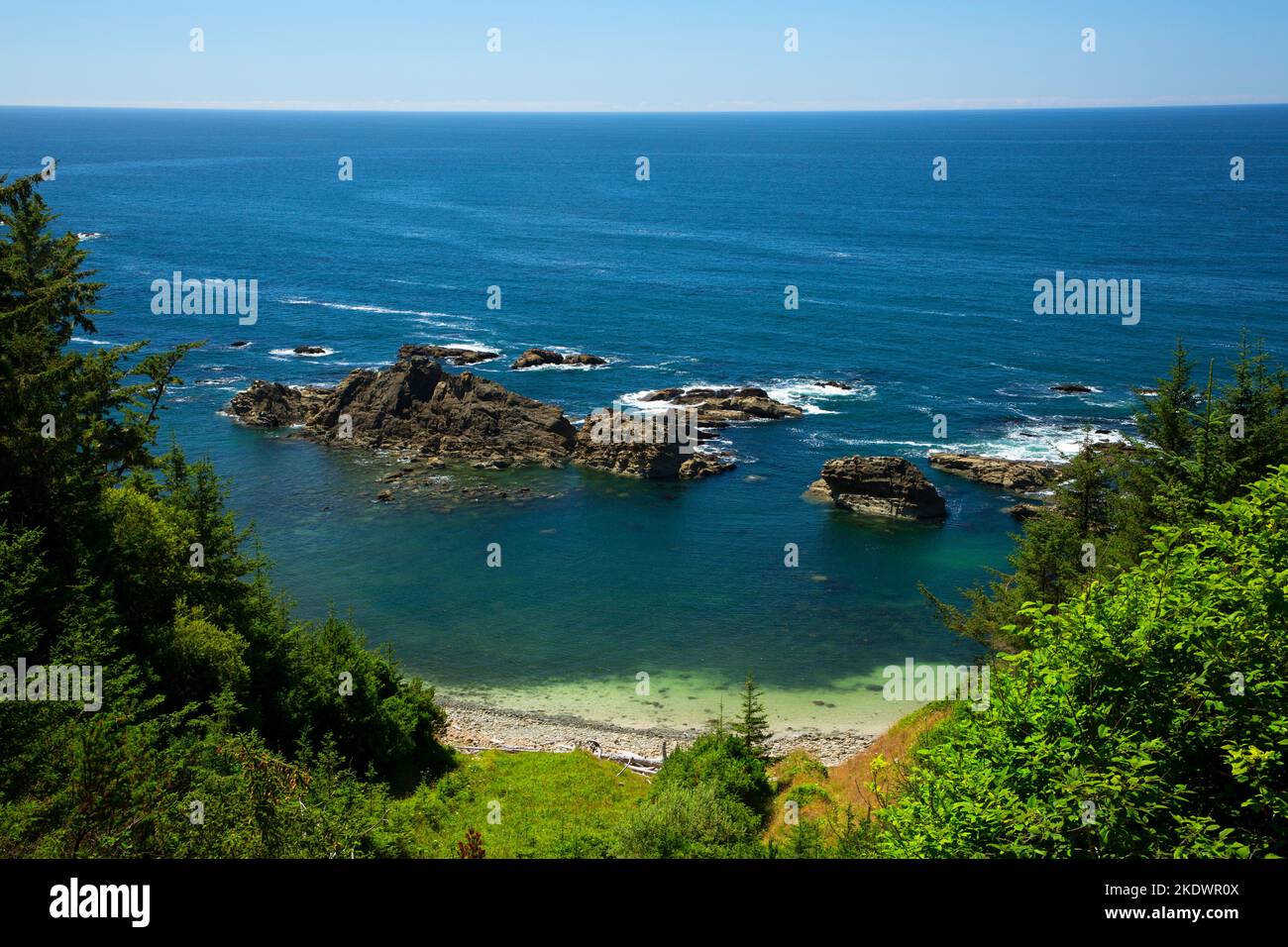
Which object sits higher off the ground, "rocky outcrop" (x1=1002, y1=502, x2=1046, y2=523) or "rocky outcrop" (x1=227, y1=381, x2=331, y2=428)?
"rocky outcrop" (x1=227, y1=381, x2=331, y2=428)

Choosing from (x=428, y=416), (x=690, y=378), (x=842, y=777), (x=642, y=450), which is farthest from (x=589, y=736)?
(x=690, y=378)

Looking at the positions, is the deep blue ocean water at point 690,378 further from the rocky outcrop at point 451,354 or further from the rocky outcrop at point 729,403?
the rocky outcrop at point 451,354

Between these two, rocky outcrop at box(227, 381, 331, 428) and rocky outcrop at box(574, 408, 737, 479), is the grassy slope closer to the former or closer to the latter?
rocky outcrop at box(574, 408, 737, 479)

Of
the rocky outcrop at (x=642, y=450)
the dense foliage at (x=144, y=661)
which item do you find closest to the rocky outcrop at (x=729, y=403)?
the rocky outcrop at (x=642, y=450)

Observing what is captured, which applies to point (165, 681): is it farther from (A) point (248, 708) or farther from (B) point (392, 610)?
(B) point (392, 610)

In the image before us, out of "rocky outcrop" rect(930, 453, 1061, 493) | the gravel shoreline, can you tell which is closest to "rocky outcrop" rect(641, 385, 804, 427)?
"rocky outcrop" rect(930, 453, 1061, 493)

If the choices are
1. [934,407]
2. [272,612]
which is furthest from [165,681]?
[934,407]

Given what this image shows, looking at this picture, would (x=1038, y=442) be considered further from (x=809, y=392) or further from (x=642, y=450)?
(x=642, y=450)
